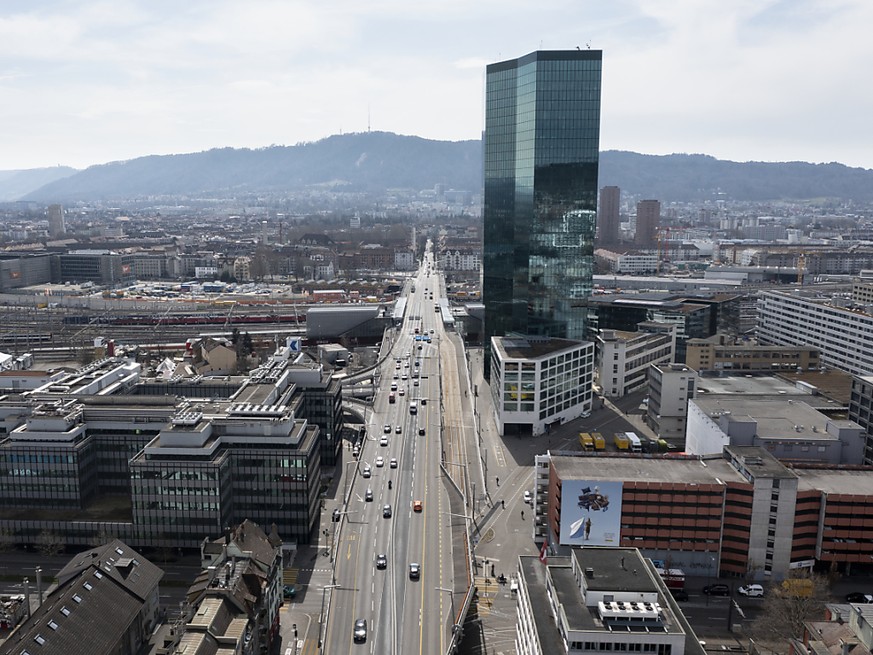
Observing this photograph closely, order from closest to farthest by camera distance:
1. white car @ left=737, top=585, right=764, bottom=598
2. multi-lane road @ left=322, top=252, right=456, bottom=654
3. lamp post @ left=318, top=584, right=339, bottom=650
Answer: lamp post @ left=318, top=584, right=339, bottom=650 < multi-lane road @ left=322, top=252, right=456, bottom=654 < white car @ left=737, top=585, right=764, bottom=598

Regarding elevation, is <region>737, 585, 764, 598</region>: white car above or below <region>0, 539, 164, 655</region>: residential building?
below

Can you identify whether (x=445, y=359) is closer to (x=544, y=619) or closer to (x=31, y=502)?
(x=31, y=502)

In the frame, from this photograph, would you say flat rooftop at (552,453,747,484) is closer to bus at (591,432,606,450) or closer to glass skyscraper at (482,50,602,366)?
bus at (591,432,606,450)

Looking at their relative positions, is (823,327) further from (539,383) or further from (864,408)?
(539,383)

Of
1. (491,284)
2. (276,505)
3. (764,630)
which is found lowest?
(764,630)

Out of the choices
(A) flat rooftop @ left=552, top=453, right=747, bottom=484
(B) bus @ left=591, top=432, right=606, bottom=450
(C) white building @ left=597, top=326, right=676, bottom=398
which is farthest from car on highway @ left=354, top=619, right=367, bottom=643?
(C) white building @ left=597, top=326, right=676, bottom=398

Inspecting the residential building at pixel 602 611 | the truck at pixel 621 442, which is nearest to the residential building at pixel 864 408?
the truck at pixel 621 442

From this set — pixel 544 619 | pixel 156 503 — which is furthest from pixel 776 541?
pixel 156 503
